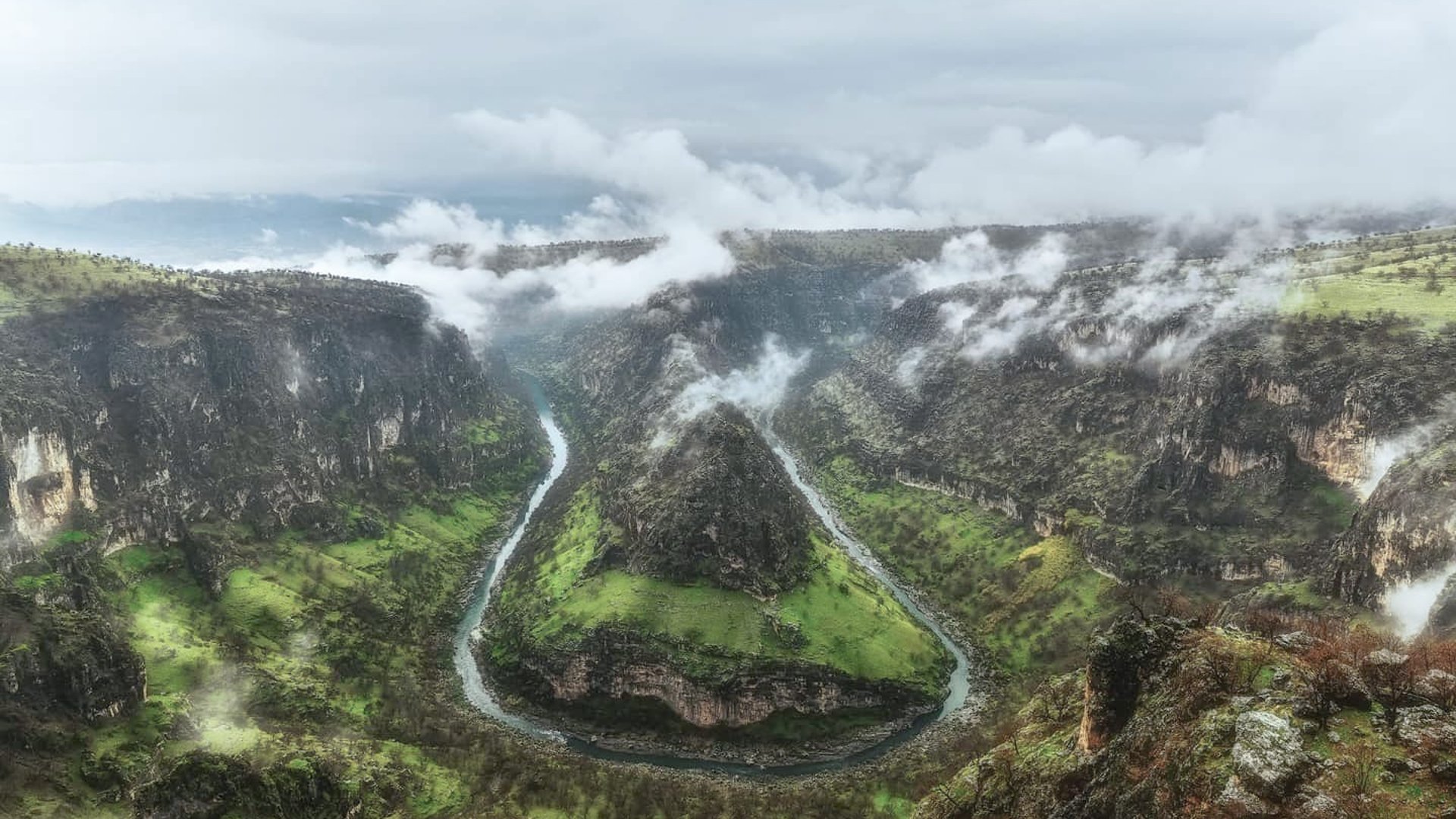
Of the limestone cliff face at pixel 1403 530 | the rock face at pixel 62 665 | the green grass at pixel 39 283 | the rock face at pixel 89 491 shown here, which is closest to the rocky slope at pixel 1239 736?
the limestone cliff face at pixel 1403 530

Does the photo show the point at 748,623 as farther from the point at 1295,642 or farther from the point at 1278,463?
the point at 1295,642

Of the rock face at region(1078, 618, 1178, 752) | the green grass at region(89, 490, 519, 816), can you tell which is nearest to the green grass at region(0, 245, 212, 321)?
the green grass at region(89, 490, 519, 816)

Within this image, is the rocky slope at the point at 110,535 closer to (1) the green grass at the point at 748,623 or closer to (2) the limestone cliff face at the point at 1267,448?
(1) the green grass at the point at 748,623

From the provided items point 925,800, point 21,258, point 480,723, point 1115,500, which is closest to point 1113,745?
point 925,800

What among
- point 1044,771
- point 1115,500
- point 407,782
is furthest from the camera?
point 1115,500

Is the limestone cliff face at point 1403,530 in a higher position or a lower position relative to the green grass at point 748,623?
higher

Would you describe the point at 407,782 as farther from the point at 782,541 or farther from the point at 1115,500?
the point at 1115,500
